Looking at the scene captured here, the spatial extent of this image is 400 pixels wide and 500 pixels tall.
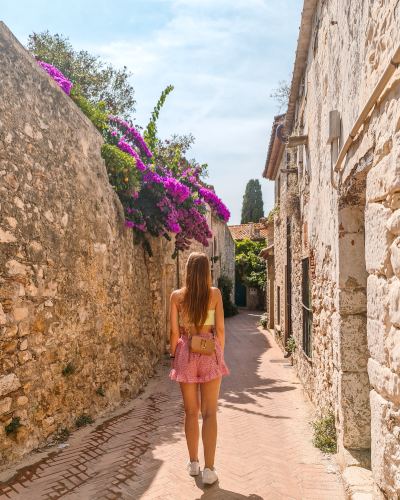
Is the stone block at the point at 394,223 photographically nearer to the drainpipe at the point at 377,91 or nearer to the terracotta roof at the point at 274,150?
the drainpipe at the point at 377,91

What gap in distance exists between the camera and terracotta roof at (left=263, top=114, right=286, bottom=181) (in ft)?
39.0

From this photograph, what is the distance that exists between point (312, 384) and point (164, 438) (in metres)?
2.32

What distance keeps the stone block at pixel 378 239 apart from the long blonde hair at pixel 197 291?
1290 millimetres

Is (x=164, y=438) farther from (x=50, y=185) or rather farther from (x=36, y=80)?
(x=36, y=80)

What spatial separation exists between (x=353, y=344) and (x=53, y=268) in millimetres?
3116

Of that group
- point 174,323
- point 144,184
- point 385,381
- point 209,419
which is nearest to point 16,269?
point 174,323

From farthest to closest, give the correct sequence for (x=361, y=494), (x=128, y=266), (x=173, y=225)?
(x=173, y=225)
(x=128, y=266)
(x=361, y=494)

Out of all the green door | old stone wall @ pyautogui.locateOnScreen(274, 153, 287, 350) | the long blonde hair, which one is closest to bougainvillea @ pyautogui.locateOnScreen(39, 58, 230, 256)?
old stone wall @ pyautogui.locateOnScreen(274, 153, 287, 350)

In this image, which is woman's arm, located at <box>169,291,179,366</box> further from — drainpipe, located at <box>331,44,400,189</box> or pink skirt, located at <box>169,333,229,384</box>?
drainpipe, located at <box>331,44,400,189</box>

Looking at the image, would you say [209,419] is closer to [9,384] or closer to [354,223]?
[9,384]

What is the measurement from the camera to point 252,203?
4000 cm

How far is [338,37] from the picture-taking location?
3.78 meters

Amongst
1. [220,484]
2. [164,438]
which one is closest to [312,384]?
[164,438]

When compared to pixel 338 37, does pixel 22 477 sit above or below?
below
